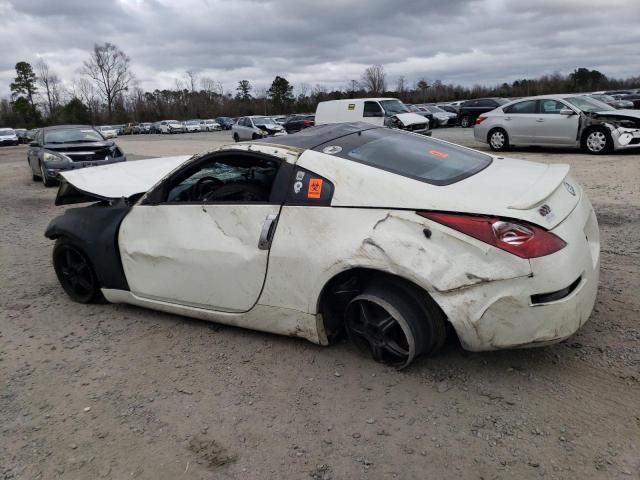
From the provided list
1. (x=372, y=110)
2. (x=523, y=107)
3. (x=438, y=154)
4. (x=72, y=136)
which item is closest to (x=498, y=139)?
(x=523, y=107)

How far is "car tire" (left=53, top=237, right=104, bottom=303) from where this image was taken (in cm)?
427

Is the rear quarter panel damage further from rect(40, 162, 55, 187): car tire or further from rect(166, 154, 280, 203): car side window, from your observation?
rect(40, 162, 55, 187): car tire

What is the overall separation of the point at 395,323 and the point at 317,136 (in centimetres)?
137

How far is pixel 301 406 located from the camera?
2.81 m

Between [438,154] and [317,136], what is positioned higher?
[317,136]

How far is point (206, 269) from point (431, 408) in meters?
1.68

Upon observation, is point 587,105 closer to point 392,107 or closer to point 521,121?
point 521,121

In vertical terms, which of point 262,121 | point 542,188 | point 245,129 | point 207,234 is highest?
point 262,121

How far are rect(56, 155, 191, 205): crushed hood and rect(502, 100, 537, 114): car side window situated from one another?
1125 cm

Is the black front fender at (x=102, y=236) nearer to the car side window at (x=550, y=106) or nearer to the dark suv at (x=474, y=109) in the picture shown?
the car side window at (x=550, y=106)

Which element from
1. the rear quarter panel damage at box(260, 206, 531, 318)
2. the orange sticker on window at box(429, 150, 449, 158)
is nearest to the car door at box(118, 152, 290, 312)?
the rear quarter panel damage at box(260, 206, 531, 318)

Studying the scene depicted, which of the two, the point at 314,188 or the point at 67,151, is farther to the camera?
the point at 67,151

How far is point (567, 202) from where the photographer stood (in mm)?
2918

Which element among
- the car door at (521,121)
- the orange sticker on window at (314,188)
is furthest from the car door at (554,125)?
Result: the orange sticker on window at (314,188)
